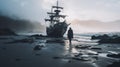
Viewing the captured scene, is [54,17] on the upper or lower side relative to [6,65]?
upper

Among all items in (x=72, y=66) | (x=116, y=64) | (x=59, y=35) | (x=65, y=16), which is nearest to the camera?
(x=116, y=64)

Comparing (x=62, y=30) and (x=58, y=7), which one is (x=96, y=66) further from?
(x=58, y=7)

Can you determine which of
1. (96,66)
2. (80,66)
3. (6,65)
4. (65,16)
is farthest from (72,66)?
(65,16)

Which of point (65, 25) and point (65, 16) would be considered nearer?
point (65, 25)

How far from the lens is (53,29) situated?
90.7m

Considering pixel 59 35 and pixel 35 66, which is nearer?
pixel 35 66

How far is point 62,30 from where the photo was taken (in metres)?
88.3

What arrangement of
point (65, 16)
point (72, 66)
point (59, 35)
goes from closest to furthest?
point (72, 66)
point (59, 35)
point (65, 16)

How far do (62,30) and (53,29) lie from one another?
4.46 metres

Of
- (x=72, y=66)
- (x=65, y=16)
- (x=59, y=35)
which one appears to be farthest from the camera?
(x=65, y=16)

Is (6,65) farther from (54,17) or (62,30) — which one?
(54,17)

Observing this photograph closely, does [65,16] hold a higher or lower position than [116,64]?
higher

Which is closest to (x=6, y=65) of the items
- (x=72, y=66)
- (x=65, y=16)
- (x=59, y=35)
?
(x=72, y=66)

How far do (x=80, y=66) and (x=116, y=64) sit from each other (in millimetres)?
2169
